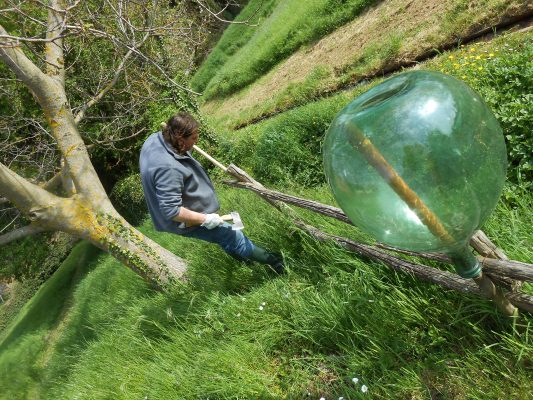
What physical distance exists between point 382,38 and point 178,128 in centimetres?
571

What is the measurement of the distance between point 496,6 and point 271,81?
6.72 meters

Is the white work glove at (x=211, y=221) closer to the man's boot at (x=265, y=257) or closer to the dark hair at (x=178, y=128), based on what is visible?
the man's boot at (x=265, y=257)

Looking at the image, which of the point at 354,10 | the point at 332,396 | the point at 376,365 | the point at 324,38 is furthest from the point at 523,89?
the point at 324,38

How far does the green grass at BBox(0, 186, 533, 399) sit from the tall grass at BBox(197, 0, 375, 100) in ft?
24.2

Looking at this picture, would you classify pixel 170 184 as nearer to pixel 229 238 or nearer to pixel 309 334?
pixel 229 238

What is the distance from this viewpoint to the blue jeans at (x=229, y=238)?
3.46 metres

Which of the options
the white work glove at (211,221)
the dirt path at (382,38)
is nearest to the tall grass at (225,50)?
the dirt path at (382,38)

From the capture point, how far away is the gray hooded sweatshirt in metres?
3.27

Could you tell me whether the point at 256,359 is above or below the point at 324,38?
above

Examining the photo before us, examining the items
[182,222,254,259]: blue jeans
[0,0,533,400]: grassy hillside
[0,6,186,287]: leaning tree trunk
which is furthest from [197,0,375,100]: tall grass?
[182,222,254,259]: blue jeans

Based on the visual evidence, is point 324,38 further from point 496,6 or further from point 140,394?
point 140,394

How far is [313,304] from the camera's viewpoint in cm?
258

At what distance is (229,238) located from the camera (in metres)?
3.51

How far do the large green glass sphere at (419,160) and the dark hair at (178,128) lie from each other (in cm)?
227
